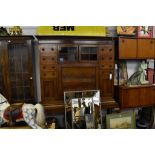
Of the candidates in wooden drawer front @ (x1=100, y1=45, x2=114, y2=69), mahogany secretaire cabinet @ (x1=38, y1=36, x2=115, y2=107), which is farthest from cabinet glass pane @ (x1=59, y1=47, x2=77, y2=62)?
wooden drawer front @ (x1=100, y1=45, x2=114, y2=69)

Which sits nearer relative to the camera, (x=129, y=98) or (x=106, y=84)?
(x=106, y=84)

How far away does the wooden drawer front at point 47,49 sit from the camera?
2.54 meters

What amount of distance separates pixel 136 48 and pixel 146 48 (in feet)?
0.67

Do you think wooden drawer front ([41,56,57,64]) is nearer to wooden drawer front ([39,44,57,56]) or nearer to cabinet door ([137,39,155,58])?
wooden drawer front ([39,44,57,56])

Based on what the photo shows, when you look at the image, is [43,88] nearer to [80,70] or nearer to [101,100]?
[80,70]

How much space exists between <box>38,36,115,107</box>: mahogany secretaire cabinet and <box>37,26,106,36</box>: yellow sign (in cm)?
8

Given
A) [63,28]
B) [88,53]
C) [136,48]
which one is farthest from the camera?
[136,48]

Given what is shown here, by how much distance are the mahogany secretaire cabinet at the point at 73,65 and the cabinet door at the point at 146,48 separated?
0.58 meters

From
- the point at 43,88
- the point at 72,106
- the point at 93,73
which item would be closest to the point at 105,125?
the point at 72,106

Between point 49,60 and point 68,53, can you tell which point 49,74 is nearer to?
point 49,60

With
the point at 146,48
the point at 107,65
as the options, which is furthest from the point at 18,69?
the point at 146,48

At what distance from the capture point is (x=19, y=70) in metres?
2.59

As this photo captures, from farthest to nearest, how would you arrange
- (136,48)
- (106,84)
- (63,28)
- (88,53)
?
(136,48)
(106,84)
(88,53)
(63,28)

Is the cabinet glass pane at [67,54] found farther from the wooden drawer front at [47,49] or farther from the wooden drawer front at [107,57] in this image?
the wooden drawer front at [107,57]
